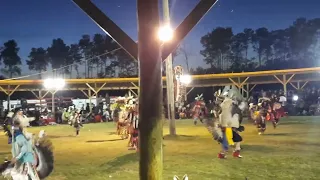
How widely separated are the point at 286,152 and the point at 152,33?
8.68 meters

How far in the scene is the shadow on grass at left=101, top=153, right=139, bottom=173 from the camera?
8.89 metres

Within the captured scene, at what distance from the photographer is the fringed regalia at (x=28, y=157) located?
5.87m

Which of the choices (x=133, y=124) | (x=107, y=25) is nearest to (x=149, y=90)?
(x=107, y=25)

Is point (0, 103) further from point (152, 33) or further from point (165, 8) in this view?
point (152, 33)

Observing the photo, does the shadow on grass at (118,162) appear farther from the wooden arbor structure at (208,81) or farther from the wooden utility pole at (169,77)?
the wooden arbor structure at (208,81)

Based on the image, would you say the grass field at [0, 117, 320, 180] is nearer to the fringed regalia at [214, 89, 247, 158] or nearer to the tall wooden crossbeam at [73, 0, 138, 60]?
the fringed regalia at [214, 89, 247, 158]

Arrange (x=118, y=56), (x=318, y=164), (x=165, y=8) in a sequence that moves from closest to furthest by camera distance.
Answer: (x=318, y=164), (x=165, y=8), (x=118, y=56)

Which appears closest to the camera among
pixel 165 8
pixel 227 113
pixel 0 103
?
pixel 227 113

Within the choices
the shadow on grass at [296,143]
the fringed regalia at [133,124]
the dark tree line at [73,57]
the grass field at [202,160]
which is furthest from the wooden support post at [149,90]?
the dark tree line at [73,57]

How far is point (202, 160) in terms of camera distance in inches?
376

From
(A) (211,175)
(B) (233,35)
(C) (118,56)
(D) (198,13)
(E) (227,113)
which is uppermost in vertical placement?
(B) (233,35)

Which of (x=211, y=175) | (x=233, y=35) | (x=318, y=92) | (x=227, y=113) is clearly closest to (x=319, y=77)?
(x=318, y=92)

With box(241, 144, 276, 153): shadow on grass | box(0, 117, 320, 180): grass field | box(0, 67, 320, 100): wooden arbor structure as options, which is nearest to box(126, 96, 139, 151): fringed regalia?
box(0, 117, 320, 180): grass field

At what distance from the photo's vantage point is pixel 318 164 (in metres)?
8.45
